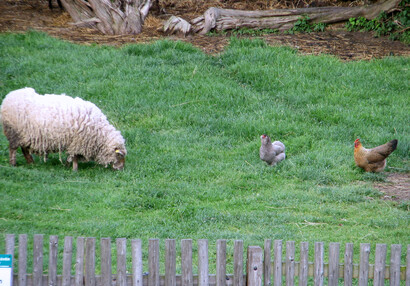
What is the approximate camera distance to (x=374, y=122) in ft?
38.4

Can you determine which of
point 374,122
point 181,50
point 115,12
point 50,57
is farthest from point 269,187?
point 115,12

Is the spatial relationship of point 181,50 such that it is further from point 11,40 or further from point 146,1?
point 11,40

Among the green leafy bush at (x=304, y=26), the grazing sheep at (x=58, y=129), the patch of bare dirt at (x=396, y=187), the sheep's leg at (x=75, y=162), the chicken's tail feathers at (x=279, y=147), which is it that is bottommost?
the patch of bare dirt at (x=396, y=187)

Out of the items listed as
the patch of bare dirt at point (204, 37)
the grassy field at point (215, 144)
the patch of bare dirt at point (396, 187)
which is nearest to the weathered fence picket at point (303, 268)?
the grassy field at point (215, 144)

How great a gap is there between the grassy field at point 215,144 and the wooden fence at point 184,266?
6.15ft

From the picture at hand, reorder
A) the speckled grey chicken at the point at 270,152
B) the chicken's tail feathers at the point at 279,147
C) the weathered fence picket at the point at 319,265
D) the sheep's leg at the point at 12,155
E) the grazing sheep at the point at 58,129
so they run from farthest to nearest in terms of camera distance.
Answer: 1. the chicken's tail feathers at the point at 279,147
2. the speckled grey chicken at the point at 270,152
3. the sheep's leg at the point at 12,155
4. the grazing sheep at the point at 58,129
5. the weathered fence picket at the point at 319,265

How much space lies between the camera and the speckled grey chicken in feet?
31.3

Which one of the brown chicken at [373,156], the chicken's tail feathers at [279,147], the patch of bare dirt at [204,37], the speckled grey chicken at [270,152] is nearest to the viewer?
the brown chicken at [373,156]

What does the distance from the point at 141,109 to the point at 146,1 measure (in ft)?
19.4

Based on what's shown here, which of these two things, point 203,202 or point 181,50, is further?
point 181,50

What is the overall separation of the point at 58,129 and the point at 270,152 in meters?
3.78

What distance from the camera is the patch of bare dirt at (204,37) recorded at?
15.2 meters

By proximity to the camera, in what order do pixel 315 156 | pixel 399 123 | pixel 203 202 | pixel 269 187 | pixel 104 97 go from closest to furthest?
pixel 203 202
pixel 269 187
pixel 315 156
pixel 399 123
pixel 104 97

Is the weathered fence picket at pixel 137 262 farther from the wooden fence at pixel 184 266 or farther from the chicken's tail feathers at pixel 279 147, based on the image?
the chicken's tail feathers at pixel 279 147
